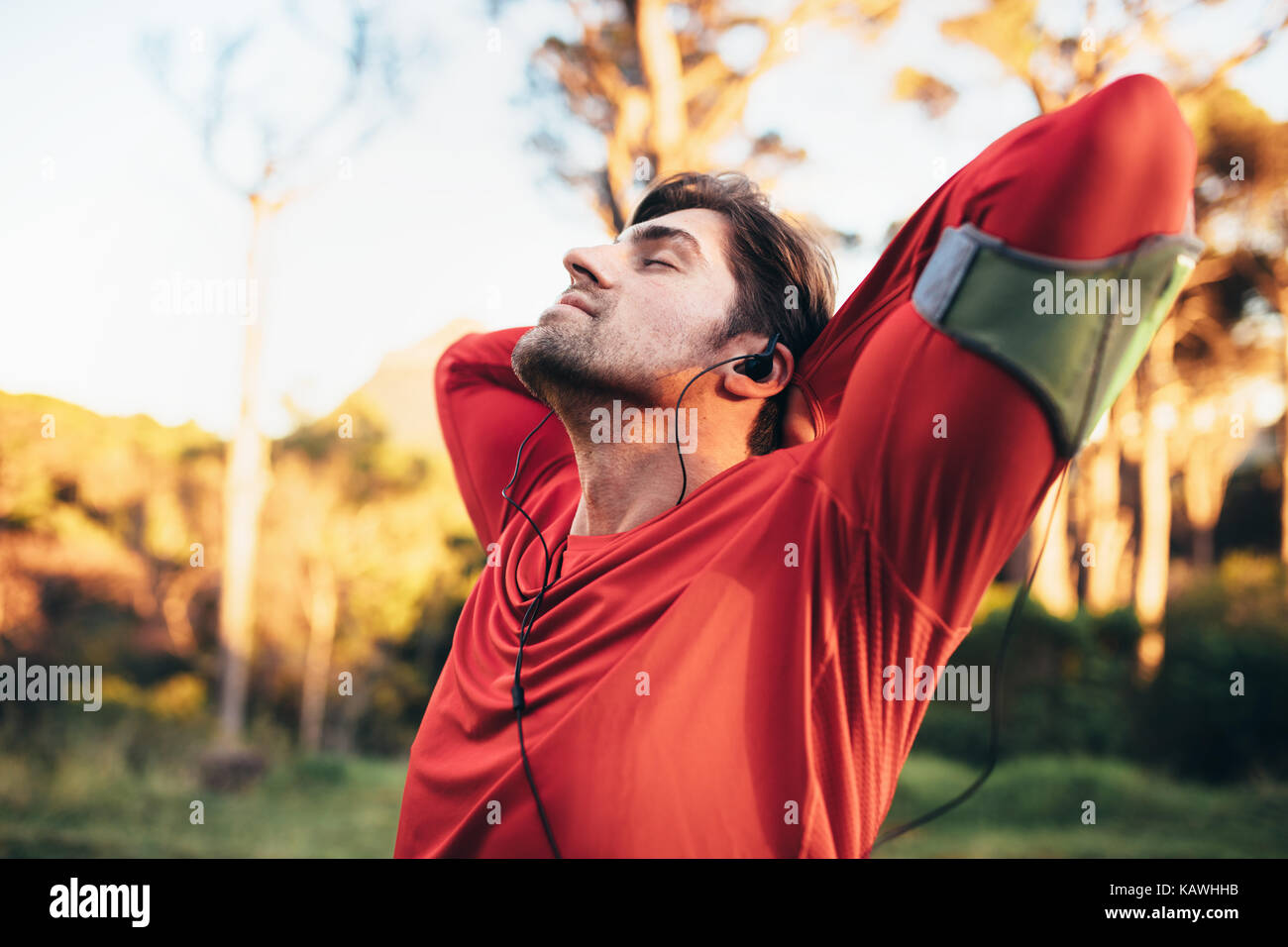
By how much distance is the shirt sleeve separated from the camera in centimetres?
176

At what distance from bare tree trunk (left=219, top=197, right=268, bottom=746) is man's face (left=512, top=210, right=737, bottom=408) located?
26.0 ft

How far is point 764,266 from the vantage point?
1496 millimetres

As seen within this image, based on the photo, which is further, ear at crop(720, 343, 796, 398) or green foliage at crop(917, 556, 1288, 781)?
green foliage at crop(917, 556, 1288, 781)

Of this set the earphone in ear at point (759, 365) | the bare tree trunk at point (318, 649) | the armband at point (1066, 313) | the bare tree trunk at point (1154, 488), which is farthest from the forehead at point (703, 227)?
the bare tree trunk at point (318, 649)

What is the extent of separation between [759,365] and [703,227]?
0.85ft

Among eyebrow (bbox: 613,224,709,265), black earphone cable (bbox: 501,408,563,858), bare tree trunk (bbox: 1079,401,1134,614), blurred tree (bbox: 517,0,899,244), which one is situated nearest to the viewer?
black earphone cable (bbox: 501,408,563,858)

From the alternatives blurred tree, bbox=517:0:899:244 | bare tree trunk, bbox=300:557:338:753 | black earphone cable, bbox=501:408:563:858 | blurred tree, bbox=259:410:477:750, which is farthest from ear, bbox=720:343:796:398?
blurred tree, bbox=259:410:477:750

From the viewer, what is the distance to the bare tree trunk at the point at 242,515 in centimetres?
847

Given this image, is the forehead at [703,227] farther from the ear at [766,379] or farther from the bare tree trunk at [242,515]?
the bare tree trunk at [242,515]

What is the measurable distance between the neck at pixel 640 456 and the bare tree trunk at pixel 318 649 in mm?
10579

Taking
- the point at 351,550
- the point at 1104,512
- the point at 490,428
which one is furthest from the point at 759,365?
the point at 1104,512

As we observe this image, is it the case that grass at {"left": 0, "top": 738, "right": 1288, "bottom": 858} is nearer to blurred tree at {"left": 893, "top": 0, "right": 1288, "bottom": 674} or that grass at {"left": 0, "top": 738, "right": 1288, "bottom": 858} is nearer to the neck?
blurred tree at {"left": 893, "top": 0, "right": 1288, "bottom": 674}

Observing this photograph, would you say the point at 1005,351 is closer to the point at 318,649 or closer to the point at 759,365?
the point at 759,365
